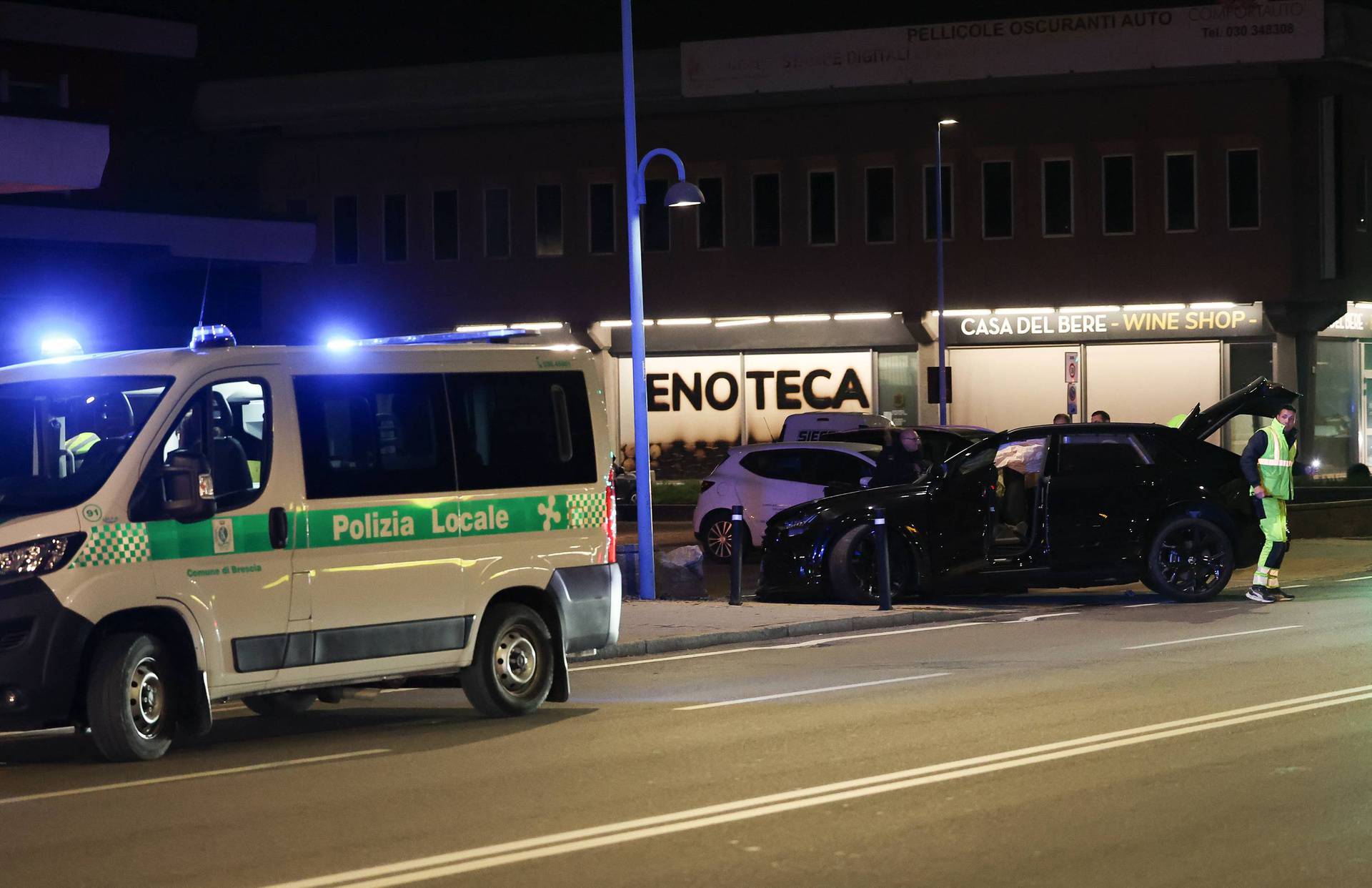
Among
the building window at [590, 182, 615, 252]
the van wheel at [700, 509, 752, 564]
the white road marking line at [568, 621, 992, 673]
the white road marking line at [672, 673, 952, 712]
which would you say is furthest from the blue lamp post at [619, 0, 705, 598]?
the building window at [590, 182, 615, 252]

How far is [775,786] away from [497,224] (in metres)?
40.6

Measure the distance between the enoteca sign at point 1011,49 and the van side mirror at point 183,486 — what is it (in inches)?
1357

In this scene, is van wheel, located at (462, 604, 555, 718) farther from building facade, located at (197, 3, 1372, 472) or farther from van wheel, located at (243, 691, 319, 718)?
building facade, located at (197, 3, 1372, 472)

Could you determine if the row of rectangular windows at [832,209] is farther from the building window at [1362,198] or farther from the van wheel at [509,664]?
the van wheel at [509,664]

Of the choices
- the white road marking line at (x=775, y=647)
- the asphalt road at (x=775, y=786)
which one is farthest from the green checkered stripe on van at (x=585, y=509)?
the white road marking line at (x=775, y=647)

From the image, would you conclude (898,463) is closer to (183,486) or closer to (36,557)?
(183,486)

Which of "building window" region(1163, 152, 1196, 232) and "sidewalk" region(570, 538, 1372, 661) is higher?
"building window" region(1163, 152, 1196, 232)

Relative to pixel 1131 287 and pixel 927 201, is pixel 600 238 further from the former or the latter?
pixel 1131 287

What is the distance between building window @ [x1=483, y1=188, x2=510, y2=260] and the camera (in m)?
48.6

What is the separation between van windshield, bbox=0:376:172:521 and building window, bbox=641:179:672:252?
120 ft

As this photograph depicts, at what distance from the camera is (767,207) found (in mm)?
46594

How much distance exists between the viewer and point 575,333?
48031mm

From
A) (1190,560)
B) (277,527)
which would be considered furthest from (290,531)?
(1190,560)

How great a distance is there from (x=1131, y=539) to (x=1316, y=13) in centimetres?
2526
